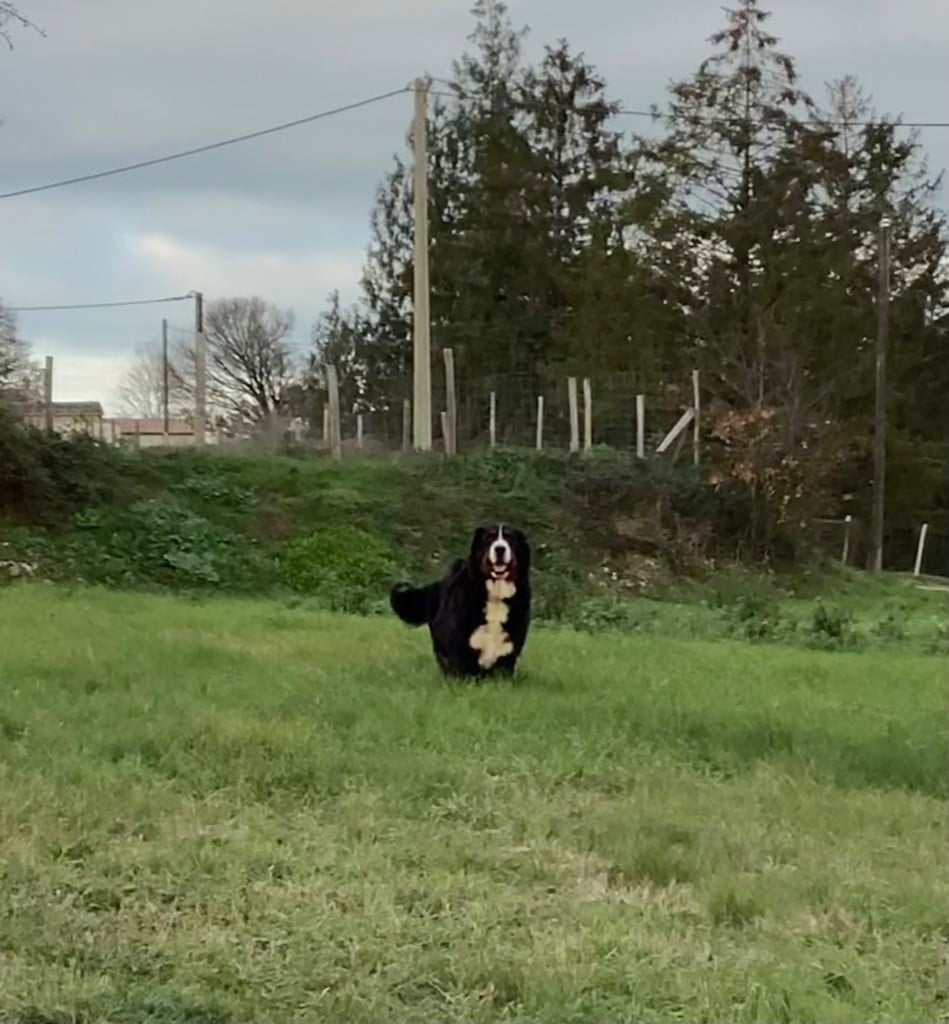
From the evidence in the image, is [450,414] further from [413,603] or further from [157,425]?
[413,603]

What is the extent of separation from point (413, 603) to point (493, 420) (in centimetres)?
1540

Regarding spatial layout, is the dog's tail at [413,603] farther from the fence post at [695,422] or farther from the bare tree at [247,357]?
the bare tree at [247,357]

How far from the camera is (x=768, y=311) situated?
2891 centimetres

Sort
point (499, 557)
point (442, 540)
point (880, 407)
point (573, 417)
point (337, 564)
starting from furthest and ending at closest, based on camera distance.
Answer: point (880, 407) < point (573, 417) < point (442, 540) < point (337, 564) < point (499, 557)

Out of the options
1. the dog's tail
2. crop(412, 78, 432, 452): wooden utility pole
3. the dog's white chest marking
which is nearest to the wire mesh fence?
crop(412, 78, 432, 452): wooden utility pole

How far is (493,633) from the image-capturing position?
9.74m

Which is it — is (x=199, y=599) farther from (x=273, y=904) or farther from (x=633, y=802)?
(x=273, y=904)

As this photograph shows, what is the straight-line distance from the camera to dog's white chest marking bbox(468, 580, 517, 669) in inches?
383

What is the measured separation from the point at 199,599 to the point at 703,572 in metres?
8.41

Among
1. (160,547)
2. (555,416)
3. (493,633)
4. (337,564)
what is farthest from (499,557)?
(555,416)

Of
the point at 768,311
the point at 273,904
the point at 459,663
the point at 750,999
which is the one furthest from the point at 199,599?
the point at 768,311

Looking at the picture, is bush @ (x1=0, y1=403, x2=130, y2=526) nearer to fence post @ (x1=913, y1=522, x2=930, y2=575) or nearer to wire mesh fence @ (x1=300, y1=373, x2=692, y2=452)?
wire mesh fence @ (x1=300, y1=373, x2=692, y2=452)

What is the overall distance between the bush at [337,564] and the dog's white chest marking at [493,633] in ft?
25.2

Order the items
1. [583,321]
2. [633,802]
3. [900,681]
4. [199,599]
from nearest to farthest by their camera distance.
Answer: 1. [633,802]
2. [900,681]
3. [199,599]
4. [583,321]
